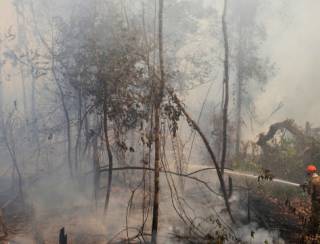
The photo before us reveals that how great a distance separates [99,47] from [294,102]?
932 inches

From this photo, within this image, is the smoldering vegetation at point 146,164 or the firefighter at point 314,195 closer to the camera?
the firefighter at point 314,195

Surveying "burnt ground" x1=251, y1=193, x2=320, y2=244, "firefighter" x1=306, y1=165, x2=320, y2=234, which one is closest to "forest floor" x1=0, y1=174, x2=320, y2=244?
"burnt ground" x1=251, y1=193, x2=320, y2=244

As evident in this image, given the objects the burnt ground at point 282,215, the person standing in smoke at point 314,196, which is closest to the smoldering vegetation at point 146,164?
the burnt ground at point 282,215

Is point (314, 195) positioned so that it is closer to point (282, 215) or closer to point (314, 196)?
point (314, 196)

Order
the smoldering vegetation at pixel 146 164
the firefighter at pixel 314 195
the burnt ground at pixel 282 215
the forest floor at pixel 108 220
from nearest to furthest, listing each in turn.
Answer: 1. the firefighter at pixel 314 195
2. the smoldering vegetation at pixel 146 164
3. the burnt ground at pixel 282 215
4. the forest floor at pixel 108 220

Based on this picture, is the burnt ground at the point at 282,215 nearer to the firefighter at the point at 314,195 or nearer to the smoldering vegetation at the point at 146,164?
the smoldering vegetation at the point at 146,164

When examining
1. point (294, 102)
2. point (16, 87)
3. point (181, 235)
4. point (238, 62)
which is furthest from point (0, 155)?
point (294, 102)

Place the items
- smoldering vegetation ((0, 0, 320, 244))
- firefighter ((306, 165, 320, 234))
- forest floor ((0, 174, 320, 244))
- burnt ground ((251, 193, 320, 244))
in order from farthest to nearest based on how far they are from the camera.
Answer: forest floor ((0, 174, 320, 244)), burnt ground ((251, 193, 320, 244)), smoldering vegetation ((0, 0, 320, 244)), firefighter ((306, 165, 320, 234))

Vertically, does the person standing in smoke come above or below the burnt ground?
above

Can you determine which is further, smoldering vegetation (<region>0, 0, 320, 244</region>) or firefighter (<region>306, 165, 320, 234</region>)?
smoldering vegetation (<region>0, 0, 320, 244</region>)

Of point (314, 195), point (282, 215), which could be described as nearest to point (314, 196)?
point (314, 195)

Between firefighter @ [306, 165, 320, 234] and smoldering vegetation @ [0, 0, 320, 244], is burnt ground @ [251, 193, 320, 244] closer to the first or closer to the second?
smoldering vegetation @ [0, 0, 320, 244]

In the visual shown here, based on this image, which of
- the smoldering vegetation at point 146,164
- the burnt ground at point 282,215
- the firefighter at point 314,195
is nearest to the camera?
the firefighter at point 314,195

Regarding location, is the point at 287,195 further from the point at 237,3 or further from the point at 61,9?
the point at 61,9
